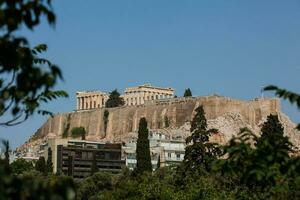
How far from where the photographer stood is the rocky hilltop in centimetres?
10931

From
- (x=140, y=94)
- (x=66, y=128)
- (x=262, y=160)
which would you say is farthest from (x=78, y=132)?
(x=262, y=160)

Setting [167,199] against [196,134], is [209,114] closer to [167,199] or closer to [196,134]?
[196,134]

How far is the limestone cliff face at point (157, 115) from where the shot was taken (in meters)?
111

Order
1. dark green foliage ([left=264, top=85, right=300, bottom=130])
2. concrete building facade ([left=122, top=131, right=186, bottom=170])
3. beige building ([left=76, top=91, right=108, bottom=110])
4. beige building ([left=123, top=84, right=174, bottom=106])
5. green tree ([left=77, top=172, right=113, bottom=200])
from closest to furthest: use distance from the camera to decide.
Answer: dark green foliage ([left=264, top=85, right=300, bottom=130]), green tree ([left=77, top=172, right=113, bottom=200]), concrete building facade ([left=122, top=131, right=186, bottom=170]), beige building ([left=123, top=84, right=174, bottom=106]), beige building ([left=76, top=91, right=108, bottom=110])

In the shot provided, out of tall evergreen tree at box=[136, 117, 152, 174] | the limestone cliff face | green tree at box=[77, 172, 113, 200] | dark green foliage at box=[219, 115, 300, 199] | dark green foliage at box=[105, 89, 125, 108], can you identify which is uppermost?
dark green foliage at box=[105, 89, 125, 108]

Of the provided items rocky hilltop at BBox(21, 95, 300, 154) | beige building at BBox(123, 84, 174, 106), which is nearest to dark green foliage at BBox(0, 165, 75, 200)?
rocky hilltop at BBox(21, 95, 300, 154)

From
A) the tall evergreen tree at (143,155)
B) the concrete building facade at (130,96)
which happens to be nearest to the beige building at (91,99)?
the concrete building facade at (130,96)

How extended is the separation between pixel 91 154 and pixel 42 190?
8350 centimetres

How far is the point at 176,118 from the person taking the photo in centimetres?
11425

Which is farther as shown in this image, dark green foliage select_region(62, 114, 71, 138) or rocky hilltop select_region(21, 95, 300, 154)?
dark green foliage select_region(62, 114, 71, 138)

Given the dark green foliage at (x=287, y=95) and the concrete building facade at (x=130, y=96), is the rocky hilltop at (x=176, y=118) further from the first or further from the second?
the dark green foliage at (x=287, y=95)

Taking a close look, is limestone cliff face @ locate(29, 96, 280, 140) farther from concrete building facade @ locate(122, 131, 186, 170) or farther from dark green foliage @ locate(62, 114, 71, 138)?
concrete building facade @ locate(122, 131, 186, 170)

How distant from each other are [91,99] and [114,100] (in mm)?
13202

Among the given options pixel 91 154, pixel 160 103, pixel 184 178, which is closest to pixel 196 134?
pixel 184 178
